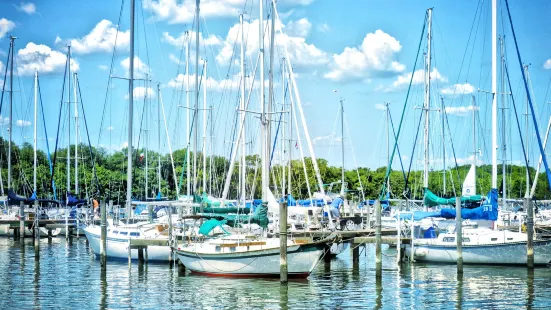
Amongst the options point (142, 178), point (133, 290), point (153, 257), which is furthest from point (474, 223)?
point (142, 178)

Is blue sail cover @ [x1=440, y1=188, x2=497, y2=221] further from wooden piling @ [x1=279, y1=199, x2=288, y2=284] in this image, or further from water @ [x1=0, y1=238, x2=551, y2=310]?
wooden piling @ [x1=279, y1=199, x2=288, y2=284]

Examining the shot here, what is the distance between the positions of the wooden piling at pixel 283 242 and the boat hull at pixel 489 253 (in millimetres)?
13288

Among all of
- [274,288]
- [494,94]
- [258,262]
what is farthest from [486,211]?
[274,288]

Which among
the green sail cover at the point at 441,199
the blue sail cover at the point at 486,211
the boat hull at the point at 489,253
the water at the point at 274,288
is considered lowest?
the water at the point at 274,288

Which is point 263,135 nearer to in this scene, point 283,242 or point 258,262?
point 258,262

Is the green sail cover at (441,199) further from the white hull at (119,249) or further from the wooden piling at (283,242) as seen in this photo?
the wooden piling at (283,242)

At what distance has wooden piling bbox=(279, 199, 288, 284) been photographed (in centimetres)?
3453

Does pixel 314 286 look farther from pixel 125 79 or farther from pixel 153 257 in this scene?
pixel 125 79

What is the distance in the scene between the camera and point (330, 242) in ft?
127

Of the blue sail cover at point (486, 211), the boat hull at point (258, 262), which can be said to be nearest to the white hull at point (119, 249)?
the boat hull at point (258, 262)

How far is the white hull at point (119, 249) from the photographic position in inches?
1821

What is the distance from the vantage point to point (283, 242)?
34.7 meters

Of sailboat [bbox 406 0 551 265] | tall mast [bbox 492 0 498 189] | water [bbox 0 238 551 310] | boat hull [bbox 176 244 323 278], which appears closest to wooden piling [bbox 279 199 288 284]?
water [bbox 0 238 551 310]

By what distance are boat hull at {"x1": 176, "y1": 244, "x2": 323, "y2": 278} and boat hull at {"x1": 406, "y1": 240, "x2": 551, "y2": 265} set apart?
424 inches
